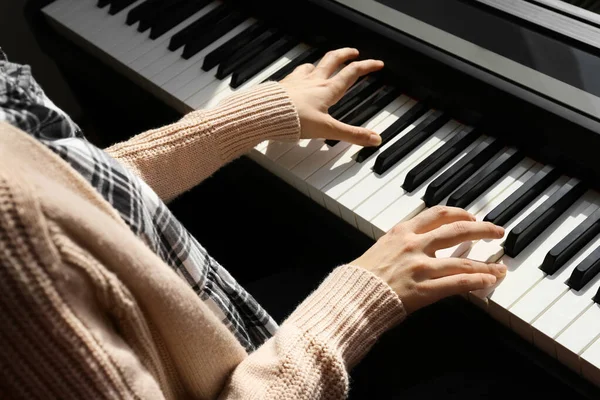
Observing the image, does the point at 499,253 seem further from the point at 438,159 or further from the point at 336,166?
the point at 336,166

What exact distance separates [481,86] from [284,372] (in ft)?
1.85

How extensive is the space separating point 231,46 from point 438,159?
54 centimetres

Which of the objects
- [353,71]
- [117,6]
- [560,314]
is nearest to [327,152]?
[353,71]

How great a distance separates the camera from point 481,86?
1257 mm

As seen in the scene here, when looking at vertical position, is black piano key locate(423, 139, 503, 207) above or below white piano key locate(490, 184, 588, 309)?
above

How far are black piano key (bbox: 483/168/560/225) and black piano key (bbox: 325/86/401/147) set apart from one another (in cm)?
31

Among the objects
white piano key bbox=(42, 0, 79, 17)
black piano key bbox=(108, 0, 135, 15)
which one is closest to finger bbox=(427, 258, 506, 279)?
black piano key bbox=(108, 0, 135, 15)

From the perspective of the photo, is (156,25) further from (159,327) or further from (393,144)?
(159,327)

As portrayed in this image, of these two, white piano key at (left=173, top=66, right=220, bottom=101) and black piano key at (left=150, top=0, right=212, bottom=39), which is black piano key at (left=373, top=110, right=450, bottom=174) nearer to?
white piano key at (left=173, top=66, right=220, bottom=101)

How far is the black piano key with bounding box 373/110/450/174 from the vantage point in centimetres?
128

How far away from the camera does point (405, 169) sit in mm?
1273

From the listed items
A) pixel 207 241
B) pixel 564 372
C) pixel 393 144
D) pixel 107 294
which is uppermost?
pixel 107 294

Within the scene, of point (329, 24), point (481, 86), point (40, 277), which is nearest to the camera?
point (40, 277)

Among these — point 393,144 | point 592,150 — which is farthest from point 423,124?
point 592,150
